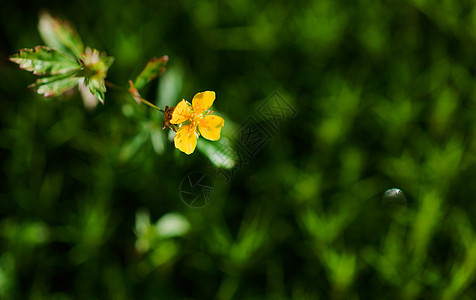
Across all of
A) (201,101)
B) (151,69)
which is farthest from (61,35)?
(201,101)

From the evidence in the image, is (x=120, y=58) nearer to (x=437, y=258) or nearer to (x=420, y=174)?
(x=420, y=174)

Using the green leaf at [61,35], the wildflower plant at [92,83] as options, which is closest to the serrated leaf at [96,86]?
the wildflower plant at [92,83]

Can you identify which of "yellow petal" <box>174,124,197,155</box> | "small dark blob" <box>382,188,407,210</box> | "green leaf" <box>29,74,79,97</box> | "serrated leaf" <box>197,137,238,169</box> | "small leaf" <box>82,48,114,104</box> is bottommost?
"small dark blob" <box>382,188,407,210</box>

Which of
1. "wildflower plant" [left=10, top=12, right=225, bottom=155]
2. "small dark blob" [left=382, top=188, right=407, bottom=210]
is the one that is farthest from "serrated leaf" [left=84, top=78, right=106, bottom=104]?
"small dark blob" [left=382, top=188, right=407, bottom=210]

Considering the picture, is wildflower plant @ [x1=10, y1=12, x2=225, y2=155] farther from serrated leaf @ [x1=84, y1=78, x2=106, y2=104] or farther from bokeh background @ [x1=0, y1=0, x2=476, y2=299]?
bokeh background @ [x1=0, y1=0, x2=476, y2=299]

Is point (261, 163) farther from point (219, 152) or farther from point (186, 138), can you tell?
point (186, 138)

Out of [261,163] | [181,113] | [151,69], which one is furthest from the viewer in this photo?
[261,163]
